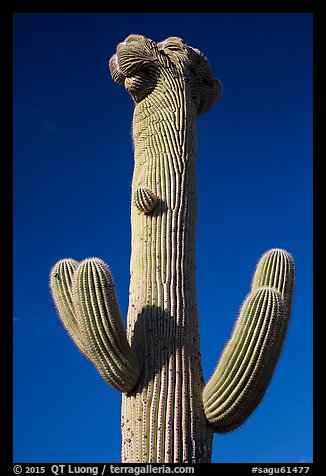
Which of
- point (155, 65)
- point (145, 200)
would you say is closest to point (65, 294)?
point (145, 200)

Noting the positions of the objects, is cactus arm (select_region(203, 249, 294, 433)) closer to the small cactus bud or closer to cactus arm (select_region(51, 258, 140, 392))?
cactus arm (select_region(51, 258, 140, 392))

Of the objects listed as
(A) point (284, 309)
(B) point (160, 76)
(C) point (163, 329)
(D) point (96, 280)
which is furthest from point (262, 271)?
(B) point (160, 76)

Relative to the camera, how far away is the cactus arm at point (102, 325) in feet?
18.9

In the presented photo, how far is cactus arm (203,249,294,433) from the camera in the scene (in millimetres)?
5734

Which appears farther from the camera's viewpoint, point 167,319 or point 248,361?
point 167,319

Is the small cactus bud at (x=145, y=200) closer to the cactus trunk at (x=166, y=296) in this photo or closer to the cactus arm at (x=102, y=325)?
the cactus trunk at (x=166, y=296)

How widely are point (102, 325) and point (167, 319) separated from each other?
62cm

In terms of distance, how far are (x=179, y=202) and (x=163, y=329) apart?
123 centimetres

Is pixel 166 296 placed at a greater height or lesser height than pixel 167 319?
greater

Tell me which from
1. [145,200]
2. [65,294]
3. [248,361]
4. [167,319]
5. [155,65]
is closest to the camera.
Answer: [248,361]

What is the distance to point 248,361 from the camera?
573 centimetres

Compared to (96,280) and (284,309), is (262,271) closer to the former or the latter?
(284,309)

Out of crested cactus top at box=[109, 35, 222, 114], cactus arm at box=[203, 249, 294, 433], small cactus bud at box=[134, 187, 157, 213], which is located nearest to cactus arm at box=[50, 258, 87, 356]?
small cactus bud at box=[134, 187, 157, 213]

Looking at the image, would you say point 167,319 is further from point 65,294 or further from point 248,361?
point 65,294
